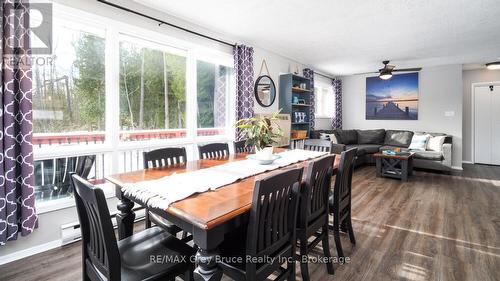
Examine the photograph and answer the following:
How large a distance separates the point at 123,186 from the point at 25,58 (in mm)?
1499

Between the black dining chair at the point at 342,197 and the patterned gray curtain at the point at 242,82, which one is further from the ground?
the patterned gray curtain at the point at 242,82

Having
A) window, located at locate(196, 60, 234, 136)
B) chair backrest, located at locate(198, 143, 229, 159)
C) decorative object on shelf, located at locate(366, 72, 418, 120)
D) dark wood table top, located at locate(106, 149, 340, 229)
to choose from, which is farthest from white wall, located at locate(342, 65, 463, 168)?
dark wood table top, located at locate(106, 149, 340, 229)

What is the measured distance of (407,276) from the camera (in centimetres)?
189

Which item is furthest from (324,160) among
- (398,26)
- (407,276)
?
(398,26)

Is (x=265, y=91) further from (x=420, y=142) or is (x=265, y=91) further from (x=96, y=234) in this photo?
(x=96, y=234)

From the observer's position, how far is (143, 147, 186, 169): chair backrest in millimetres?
2104

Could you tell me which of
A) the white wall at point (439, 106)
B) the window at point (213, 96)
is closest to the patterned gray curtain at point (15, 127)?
the window at point (213, 96)

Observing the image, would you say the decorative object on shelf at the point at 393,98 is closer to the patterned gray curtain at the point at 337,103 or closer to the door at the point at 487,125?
the patterned gray curtain at the point at 337,103

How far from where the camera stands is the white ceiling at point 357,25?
283 centimetres

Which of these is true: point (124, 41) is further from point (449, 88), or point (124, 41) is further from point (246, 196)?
point (449, 88)

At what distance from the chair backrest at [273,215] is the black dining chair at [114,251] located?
399 millimetres

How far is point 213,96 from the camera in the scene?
4059 mm

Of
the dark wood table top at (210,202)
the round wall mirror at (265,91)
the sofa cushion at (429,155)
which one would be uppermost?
the round wall mirror at (265,91)

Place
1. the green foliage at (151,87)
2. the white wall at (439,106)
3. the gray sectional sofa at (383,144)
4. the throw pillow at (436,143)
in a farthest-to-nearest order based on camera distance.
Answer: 1. the white wall at (439,106)
2. the throw pillow at (436,143)
3. the gray sectional sofa at (383,144)
4. the green foliage at (151,87)
